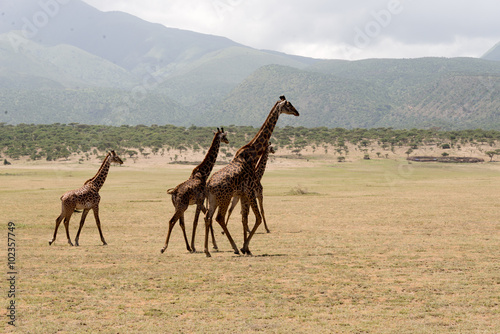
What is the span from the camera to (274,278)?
11.6m

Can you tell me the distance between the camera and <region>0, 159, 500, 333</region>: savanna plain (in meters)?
8.72

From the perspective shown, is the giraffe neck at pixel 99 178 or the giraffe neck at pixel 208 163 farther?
the giraffe neck at pixel 99 178

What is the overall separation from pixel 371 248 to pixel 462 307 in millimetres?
5829

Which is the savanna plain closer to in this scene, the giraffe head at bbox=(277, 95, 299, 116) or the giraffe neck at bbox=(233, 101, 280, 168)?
the giraffe neck at bbox=(233, 101, 280, 168)

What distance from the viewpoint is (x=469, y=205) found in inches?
1033

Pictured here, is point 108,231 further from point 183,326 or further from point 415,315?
point 415,315

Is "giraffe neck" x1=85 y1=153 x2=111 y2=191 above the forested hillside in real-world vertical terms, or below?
below

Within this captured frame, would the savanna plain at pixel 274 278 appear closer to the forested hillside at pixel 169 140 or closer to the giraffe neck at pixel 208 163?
the giraffe neck at pixel 208 163

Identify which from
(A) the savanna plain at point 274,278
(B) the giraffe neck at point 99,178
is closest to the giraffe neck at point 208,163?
(A) the savanna plain at point 274,278

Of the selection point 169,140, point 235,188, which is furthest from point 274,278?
point 169,140

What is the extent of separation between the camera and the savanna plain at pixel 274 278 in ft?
28.6

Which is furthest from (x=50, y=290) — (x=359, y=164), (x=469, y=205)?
(x=359, y=164)

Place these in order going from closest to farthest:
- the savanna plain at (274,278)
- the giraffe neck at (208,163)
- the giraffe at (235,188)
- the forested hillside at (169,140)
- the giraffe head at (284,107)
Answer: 1. the savanna plain at (274,278)
2. the giraffe at (235,188)
3. the giraffe neck at (208,163)
4. the giraffe head at (284,107)
5. the forested hillside at (169,140)

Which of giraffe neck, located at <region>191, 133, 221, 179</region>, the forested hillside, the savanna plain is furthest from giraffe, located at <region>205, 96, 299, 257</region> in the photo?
the forested hillside
